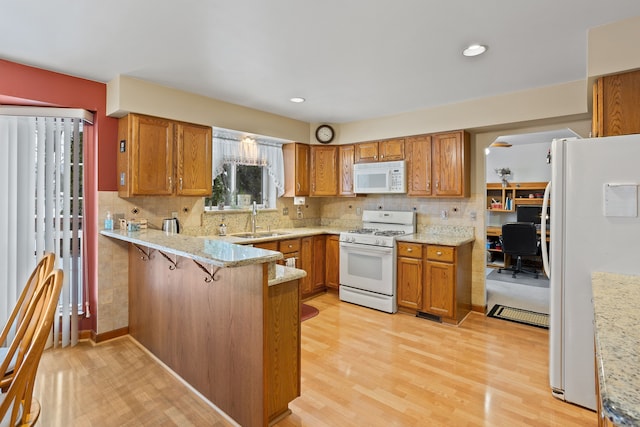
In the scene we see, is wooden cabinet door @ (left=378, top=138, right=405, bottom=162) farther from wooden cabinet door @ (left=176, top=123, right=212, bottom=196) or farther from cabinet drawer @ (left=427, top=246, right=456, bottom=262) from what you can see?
wooden cabinet door @ (left=176, top=123, right=212, bottom=196)

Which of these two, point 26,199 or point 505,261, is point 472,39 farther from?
point 505,261

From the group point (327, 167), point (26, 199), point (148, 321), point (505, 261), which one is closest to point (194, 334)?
point (148, 321)

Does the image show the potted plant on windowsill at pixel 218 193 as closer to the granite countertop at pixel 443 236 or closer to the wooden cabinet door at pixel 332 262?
the wooden cabinet door at pixel 332 262

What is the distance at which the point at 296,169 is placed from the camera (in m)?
4.69

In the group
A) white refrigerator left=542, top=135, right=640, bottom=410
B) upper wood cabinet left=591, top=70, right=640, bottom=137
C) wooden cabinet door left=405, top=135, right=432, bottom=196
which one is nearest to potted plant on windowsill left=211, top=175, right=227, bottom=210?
wooden cabinet door left=405, top=135, right=432, bottom=196

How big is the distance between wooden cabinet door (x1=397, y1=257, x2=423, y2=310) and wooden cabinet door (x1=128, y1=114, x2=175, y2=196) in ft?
8.91

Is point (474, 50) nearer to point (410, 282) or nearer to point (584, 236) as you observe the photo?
point (584, 236)

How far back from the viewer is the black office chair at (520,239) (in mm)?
5852

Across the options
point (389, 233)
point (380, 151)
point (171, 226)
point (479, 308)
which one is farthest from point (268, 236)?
point (479, 308)

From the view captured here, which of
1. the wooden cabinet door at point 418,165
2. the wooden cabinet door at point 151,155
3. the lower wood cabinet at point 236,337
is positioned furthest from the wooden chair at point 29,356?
the wooden cabinet door at point 418,165

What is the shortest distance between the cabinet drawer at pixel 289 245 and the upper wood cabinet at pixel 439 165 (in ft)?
5.24

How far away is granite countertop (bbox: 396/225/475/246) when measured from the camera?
3611 millimetres

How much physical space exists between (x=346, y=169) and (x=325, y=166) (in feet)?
1.06

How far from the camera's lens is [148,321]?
9.39 ft
